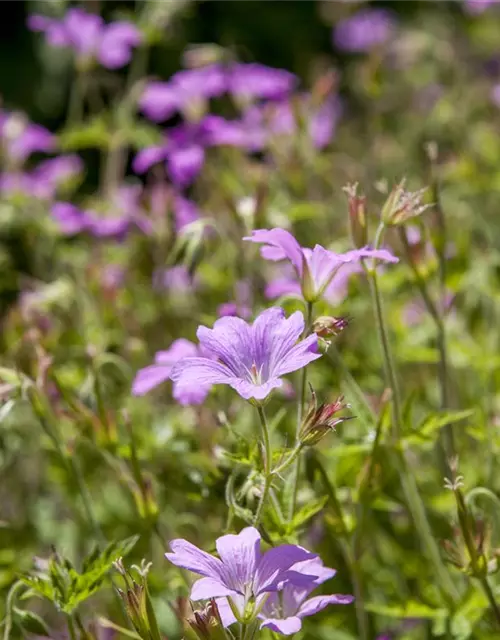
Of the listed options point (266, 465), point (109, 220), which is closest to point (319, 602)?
point (266, 465)

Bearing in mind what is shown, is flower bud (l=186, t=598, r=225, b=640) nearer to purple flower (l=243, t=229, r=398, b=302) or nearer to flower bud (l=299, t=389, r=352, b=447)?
flower bud (l=299, t=389, r=352, b=447)

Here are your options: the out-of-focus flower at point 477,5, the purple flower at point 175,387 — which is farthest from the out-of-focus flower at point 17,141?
the out-of-focus flower at point 477,5

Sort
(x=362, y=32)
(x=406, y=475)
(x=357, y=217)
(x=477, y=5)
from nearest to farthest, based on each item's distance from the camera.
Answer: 1. (x=357, y=217)
2. (x=406, y=475)
3. (x=477, y=5)
4. (x=362, y=32)

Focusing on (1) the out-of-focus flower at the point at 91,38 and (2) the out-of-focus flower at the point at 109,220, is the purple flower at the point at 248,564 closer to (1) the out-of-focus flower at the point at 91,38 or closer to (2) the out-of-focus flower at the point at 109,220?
(2) the out-of-focus flower at the point at 109,220

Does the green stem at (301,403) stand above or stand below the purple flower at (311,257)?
below

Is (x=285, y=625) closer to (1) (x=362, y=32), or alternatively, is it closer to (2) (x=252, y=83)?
(2) (x=252, y=83)

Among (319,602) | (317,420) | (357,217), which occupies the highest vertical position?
(357,217)
